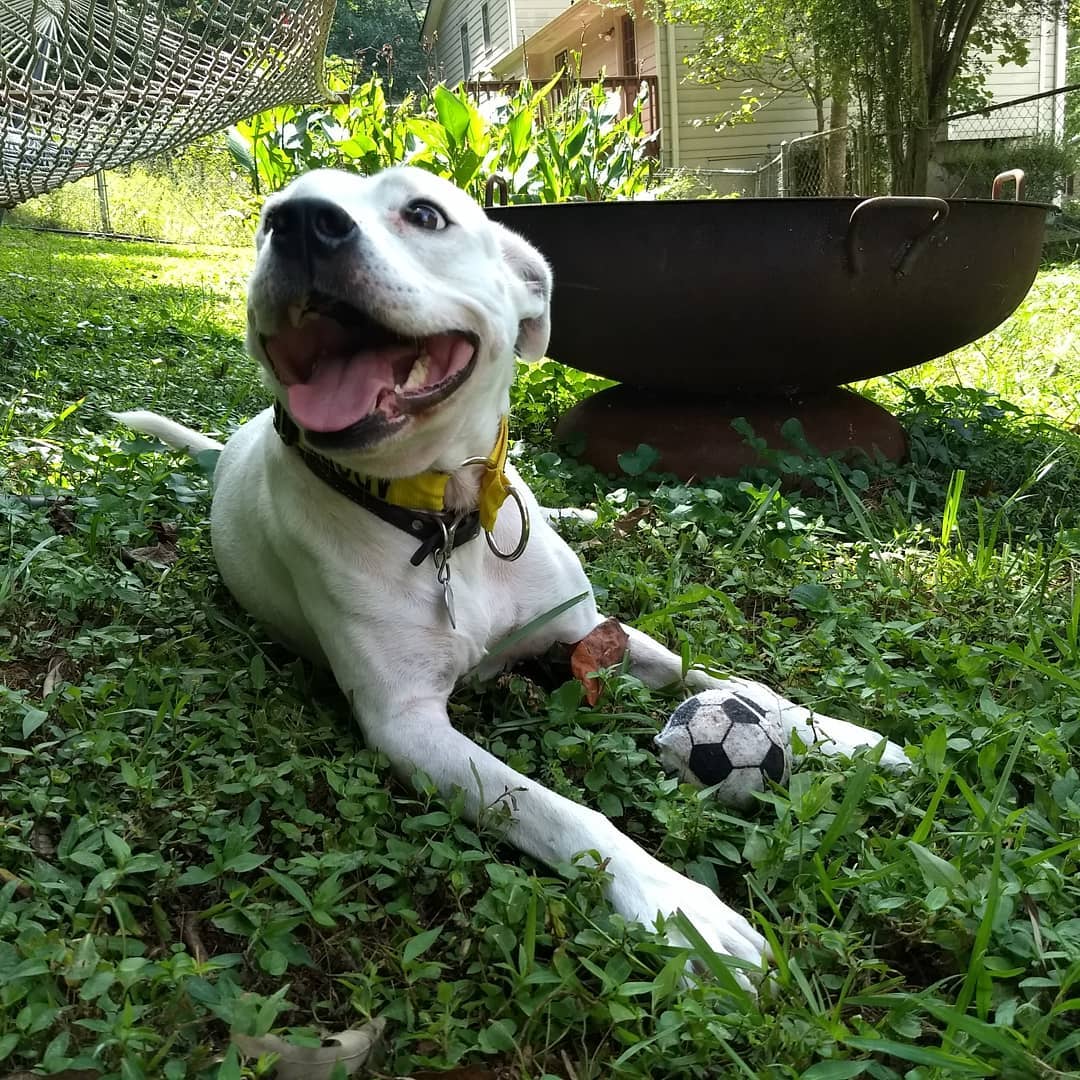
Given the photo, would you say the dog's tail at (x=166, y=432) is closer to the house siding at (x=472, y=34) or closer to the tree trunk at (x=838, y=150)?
the tree trunk at (x=838, y=150)

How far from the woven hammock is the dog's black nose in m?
4.10

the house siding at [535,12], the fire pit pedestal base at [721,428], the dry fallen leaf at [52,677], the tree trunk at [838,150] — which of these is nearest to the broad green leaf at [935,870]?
the dry fallen leaf at [52,677]

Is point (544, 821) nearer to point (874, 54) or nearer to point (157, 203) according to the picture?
point (874, 54)

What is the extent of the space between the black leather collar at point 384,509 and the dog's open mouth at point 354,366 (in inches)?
5.0

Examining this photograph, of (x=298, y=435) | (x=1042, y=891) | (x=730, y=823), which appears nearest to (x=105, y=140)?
(x=298, y=435)

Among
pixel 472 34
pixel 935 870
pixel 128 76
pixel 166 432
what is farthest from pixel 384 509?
pixel 472 34

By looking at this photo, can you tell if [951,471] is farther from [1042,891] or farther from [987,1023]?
[987,1023]

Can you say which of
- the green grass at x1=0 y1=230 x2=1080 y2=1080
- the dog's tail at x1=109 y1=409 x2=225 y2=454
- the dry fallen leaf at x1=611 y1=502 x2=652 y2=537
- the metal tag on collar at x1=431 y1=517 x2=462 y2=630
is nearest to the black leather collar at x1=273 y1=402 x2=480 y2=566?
the metal tag on collar at x1=431 y1=517 x2=462 y2=630

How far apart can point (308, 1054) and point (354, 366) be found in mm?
1260

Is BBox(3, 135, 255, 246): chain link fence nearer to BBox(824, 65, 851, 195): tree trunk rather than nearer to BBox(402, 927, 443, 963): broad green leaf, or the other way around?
BBox(824, 65, 851, 195): tree trunk

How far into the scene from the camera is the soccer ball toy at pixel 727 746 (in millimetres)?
1896

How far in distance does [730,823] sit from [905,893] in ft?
1.11

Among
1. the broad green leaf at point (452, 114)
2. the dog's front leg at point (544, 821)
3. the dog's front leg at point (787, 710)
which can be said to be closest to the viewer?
the dog's front leg at point (544, 821)

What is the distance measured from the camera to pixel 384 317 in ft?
6.43
